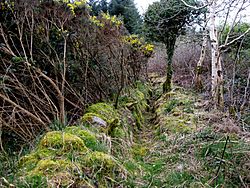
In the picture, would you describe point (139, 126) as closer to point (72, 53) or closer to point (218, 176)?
point (72, 53)

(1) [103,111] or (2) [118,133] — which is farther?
(1) [103,111]

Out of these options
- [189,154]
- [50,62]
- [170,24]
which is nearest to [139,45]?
[170,24]

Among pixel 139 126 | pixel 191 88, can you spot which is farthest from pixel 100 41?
pixel 191 88

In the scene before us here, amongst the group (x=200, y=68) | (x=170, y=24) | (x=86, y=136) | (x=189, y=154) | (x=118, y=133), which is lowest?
(x=189, y=154)

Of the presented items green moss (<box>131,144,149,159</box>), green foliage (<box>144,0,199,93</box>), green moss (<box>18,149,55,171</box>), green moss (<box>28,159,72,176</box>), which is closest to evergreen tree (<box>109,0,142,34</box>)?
green foliage (<box>144,0,199,93</box>)

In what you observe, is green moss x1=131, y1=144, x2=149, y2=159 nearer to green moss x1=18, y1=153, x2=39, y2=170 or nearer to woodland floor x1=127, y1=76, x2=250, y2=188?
woodland floor x1=127, y1=76, x2=250, y2=188

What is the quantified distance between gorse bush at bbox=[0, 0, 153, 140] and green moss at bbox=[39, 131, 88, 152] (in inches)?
40.9

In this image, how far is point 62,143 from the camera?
124 inches

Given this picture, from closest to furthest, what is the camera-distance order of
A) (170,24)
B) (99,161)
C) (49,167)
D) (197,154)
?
(49,167) → (99,161) → (197,154) → (170,24)

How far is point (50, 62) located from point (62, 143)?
2309 millimetres

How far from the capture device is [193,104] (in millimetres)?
7547

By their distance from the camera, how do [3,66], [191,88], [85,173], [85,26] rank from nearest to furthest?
[85,173], [3,66], [85,26], [191,88]

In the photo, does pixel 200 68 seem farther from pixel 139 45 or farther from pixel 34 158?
pixel 34 158

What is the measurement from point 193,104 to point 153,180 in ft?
14.1
